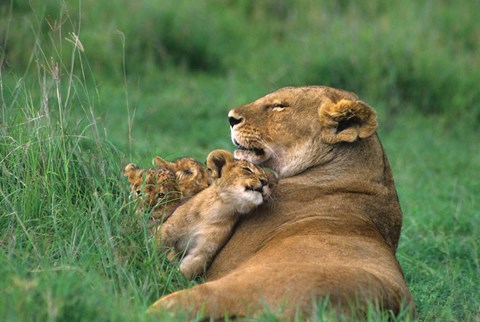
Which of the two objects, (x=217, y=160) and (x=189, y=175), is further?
(x=189, y=175)

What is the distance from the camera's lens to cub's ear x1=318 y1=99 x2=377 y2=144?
5.02m

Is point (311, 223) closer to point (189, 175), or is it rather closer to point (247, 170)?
point (247, 170)

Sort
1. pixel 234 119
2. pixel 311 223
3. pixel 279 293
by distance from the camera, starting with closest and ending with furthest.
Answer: pixel 279 293
pixel 311 223
pixel 234 119

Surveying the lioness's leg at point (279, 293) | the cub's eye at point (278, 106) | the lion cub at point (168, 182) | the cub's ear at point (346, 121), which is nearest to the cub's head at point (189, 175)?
the lion cub at point (168, 182)

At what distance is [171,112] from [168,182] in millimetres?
4658

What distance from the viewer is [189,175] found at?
17.0ft

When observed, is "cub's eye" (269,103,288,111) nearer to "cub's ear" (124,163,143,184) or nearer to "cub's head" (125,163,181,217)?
"cub's head" (125,163,181,217)

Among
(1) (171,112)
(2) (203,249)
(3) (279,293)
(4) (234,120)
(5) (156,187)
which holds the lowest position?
(1) (171,112)

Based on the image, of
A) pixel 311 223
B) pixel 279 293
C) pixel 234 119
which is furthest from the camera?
pixel 234 119

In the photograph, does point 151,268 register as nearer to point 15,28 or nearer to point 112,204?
point 112,204

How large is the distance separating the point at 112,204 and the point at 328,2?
8055mm

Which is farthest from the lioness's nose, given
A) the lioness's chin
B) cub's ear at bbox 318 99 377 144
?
cub's ear at bbox 318 99 377 144

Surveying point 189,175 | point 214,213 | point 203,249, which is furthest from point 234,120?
point 203,249

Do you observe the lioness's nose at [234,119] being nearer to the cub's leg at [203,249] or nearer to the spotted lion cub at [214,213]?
the spotted lion cub at [214,213]
